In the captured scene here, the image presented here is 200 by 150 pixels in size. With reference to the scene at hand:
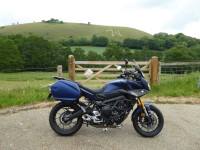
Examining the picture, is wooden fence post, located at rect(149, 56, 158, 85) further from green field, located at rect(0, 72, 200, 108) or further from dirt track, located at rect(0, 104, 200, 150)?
dirt track, located at rect(0, 104, 200, 150)

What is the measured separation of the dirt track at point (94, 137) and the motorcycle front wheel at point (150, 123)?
12 cm

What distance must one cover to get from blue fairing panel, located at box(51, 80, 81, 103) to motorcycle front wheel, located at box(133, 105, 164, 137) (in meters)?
1.30

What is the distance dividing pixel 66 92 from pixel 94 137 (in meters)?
1.08

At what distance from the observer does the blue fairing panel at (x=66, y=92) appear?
11.0 feet

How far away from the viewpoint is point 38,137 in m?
3.56

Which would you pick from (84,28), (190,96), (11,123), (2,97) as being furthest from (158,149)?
(84,28)

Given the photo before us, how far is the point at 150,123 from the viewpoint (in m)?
3.62

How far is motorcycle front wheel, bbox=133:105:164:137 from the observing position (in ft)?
11.8

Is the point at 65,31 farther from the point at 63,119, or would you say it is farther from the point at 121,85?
the point at 121,85

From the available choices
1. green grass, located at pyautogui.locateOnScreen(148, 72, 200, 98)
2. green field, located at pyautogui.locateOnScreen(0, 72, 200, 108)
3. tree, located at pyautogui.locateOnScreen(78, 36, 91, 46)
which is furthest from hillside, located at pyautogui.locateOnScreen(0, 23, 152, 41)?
green field, located at pyautogui.locateOnScreen(0, 72, 200, 108)

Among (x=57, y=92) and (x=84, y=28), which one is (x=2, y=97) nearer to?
(x=57, y=92)

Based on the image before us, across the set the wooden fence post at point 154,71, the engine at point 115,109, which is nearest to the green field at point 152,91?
the wooden fence post at point 154,71

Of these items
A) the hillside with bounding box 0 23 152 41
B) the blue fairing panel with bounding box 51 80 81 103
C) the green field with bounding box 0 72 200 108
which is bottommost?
the green field with bounding box 0 72 200 108

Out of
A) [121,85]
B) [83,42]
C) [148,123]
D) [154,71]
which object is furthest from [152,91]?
[83,42]
